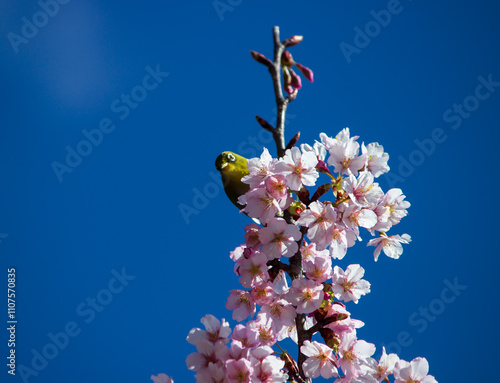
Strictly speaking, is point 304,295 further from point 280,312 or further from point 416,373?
point 416,373

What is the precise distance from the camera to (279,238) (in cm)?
116

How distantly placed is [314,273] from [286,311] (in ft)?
0.38

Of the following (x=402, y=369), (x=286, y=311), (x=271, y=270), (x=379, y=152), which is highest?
(x=379, y=152)

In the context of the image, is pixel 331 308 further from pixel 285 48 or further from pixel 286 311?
pixel 285 48

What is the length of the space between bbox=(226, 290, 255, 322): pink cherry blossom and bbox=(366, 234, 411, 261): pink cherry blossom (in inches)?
14.6

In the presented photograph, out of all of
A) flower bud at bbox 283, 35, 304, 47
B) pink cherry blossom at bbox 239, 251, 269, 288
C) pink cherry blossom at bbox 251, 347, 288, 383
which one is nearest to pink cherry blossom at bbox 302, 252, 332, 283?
pink cherry blossom at bbox 239, 251, 269, 288

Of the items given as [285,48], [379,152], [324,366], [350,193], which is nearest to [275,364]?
[324,366]

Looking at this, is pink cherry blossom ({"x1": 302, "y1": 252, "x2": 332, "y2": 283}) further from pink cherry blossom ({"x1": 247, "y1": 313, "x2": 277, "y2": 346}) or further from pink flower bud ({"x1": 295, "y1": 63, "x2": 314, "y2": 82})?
pink flower bud ({"x1": 295, "y1": 63, "x2": 314, "y2": 82})

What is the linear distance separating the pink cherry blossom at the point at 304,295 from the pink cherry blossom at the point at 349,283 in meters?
0.09

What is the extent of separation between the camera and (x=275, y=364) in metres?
1.10

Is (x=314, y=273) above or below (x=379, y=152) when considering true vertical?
below

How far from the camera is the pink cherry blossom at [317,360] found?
1149mm

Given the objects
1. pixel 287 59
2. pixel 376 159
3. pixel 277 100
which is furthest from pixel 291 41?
pixel 376 159

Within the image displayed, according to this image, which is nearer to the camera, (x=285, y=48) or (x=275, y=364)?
(x=275, y=364)
